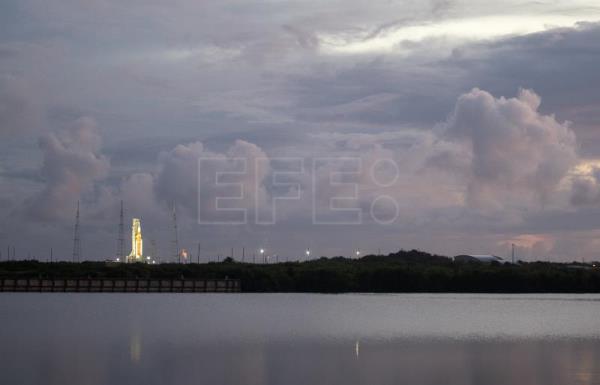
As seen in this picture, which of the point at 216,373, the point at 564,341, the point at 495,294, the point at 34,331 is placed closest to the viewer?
the point at 216,373

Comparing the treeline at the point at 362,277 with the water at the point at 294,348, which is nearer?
the water at the point at 294,348

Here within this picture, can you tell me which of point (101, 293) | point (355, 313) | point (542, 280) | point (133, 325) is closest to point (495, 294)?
point (542, 280)

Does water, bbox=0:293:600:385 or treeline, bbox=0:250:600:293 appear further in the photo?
treeline, bbox=0:250:600:293

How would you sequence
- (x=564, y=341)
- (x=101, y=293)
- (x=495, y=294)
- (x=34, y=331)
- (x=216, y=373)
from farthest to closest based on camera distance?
(x=495, y=294) → (x=101, y=293) → (x=34, y=331) → (x=564, y=341) → (x=216, y=373)

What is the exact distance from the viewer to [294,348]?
60.4 metres

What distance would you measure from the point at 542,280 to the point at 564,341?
10714 cm

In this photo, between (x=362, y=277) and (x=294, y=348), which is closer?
(x=294, y=348)

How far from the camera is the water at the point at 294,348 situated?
45750mm

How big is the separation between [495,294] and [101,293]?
2701 inches

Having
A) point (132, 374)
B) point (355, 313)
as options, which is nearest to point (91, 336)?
point (132, 374)

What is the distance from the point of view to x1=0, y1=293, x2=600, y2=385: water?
4575 centimetres

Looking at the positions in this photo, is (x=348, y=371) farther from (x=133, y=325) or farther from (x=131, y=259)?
(x=131, y=259)

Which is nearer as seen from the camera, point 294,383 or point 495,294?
point 294,383

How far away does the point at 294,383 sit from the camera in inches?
1706
